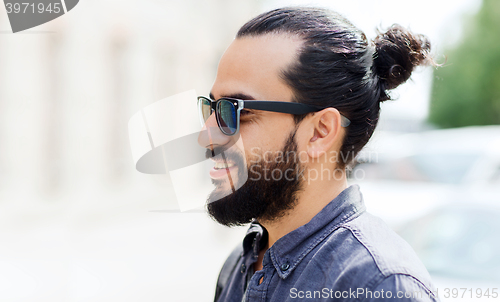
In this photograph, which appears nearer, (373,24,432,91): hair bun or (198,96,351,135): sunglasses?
(198,96,351,135): sunglasses

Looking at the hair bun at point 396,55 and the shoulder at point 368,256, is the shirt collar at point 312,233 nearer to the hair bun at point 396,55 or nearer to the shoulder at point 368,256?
the shoulder at point 368,256

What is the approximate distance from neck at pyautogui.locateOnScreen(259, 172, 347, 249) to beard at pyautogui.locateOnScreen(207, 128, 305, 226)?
24 mm

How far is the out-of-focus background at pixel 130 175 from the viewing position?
11.6 feet

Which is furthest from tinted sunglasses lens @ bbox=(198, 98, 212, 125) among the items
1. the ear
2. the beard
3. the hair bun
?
the hair bun

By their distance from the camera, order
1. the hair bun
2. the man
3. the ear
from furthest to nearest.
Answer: the hair bun, the ear, the man

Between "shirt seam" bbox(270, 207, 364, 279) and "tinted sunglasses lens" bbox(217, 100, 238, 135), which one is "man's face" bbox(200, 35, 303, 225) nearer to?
"tinted sunglasses lens" bbox(217, 100, 238, 135)

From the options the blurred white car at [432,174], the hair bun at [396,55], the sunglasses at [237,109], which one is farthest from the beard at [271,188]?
the blurred white car at [432,174]

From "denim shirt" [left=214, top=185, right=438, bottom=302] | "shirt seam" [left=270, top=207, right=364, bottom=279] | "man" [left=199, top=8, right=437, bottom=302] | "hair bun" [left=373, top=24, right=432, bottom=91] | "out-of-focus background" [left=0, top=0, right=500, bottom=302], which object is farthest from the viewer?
"out-of-focus background" [left=0, top=0, right=500, bottom=302]

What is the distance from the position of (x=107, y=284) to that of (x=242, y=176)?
15.6 feet

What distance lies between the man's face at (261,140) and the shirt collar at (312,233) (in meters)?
0.15

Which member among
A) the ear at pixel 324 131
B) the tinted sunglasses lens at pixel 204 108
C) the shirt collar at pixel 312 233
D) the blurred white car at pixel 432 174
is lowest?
the blurred white car at pixel 432 174

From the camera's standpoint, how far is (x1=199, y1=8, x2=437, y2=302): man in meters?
1.57

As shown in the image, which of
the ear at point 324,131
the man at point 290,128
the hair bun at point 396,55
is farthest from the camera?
the hair bun at point 396,55

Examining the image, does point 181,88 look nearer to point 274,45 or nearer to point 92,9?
point 92,9
